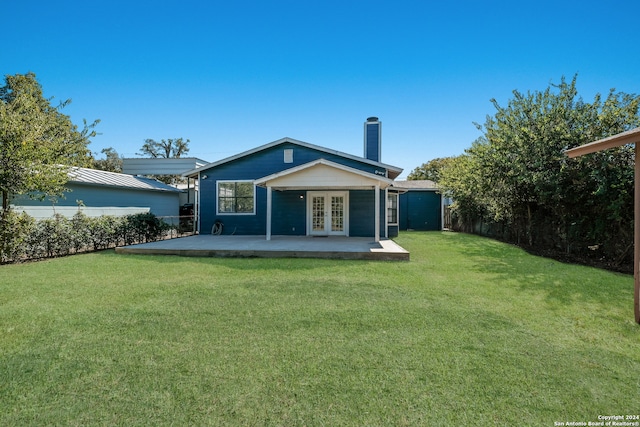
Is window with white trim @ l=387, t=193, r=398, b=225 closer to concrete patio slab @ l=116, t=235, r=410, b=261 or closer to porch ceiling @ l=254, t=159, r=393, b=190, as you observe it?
porch ceiling @ l=254, t=159, r=393, b=190

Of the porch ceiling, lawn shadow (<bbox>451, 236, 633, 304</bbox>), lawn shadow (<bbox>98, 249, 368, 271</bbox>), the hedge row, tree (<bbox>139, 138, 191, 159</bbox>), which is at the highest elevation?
tree (<bbox>139, 138, 191, 159</bbox>)

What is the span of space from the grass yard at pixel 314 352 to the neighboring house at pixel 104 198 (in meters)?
6.59

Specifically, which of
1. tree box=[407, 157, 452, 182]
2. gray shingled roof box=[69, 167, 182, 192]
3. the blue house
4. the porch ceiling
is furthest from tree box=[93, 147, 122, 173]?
tree box=[407, 157, 452, 182]

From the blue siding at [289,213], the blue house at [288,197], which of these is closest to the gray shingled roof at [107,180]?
the blue house at [288,197]

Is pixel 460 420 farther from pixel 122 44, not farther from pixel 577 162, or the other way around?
pixel 122 44

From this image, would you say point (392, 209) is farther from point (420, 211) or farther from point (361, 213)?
point (420, 211)

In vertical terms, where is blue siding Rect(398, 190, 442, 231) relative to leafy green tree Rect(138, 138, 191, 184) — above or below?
below

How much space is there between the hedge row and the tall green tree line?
502 inches

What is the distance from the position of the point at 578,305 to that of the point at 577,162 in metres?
5.78

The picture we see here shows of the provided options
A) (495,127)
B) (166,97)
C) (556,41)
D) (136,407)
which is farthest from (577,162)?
(166,97)

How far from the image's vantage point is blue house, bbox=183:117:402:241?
11383 mm

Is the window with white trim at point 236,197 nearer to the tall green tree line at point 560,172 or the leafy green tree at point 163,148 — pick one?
the tall green tree line at point 560,172

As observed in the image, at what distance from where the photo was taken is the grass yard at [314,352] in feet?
6.55

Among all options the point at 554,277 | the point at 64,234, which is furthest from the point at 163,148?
the point at 554,277
